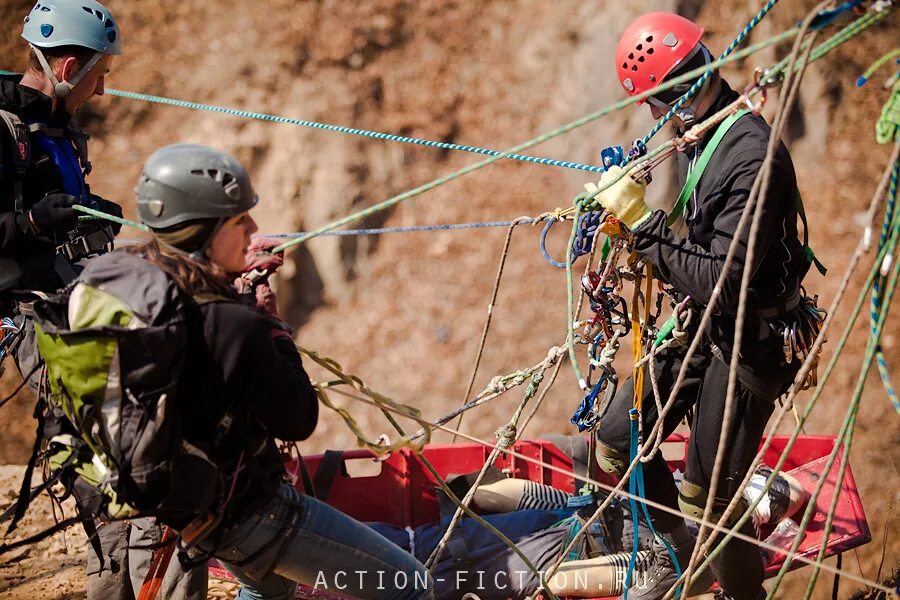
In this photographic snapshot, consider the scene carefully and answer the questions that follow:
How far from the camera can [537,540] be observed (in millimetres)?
4262

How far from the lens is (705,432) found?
3.40 metres

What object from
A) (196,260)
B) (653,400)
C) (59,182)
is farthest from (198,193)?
(653,400)

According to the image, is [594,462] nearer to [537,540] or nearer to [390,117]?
[537,540]

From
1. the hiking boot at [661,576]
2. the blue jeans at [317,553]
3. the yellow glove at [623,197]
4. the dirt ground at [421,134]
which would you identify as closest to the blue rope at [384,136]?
the yellow glove at [623,197]

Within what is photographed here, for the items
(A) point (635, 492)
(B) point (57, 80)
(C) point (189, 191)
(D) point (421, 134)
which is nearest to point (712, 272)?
(A) point (635, 492)

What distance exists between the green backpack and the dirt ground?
5.46 meters

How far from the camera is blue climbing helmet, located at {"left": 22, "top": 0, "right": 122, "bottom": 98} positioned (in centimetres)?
374

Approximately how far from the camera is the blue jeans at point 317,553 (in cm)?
260

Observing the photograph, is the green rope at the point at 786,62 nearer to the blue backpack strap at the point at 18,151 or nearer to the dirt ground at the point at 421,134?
the blue backpack strap at the point at 18,151

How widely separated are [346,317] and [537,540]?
4.39m

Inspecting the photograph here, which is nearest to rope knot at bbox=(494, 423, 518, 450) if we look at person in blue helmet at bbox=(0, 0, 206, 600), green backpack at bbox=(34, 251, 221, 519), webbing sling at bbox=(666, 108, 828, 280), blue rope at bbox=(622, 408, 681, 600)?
blue rope at bbox=(622, 408, 681, 600)

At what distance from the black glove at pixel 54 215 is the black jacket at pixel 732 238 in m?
2.23

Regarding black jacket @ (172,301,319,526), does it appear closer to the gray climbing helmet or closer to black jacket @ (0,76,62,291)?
the gray climbing helmet

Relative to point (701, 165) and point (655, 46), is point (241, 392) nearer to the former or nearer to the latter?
point (701, 165)
